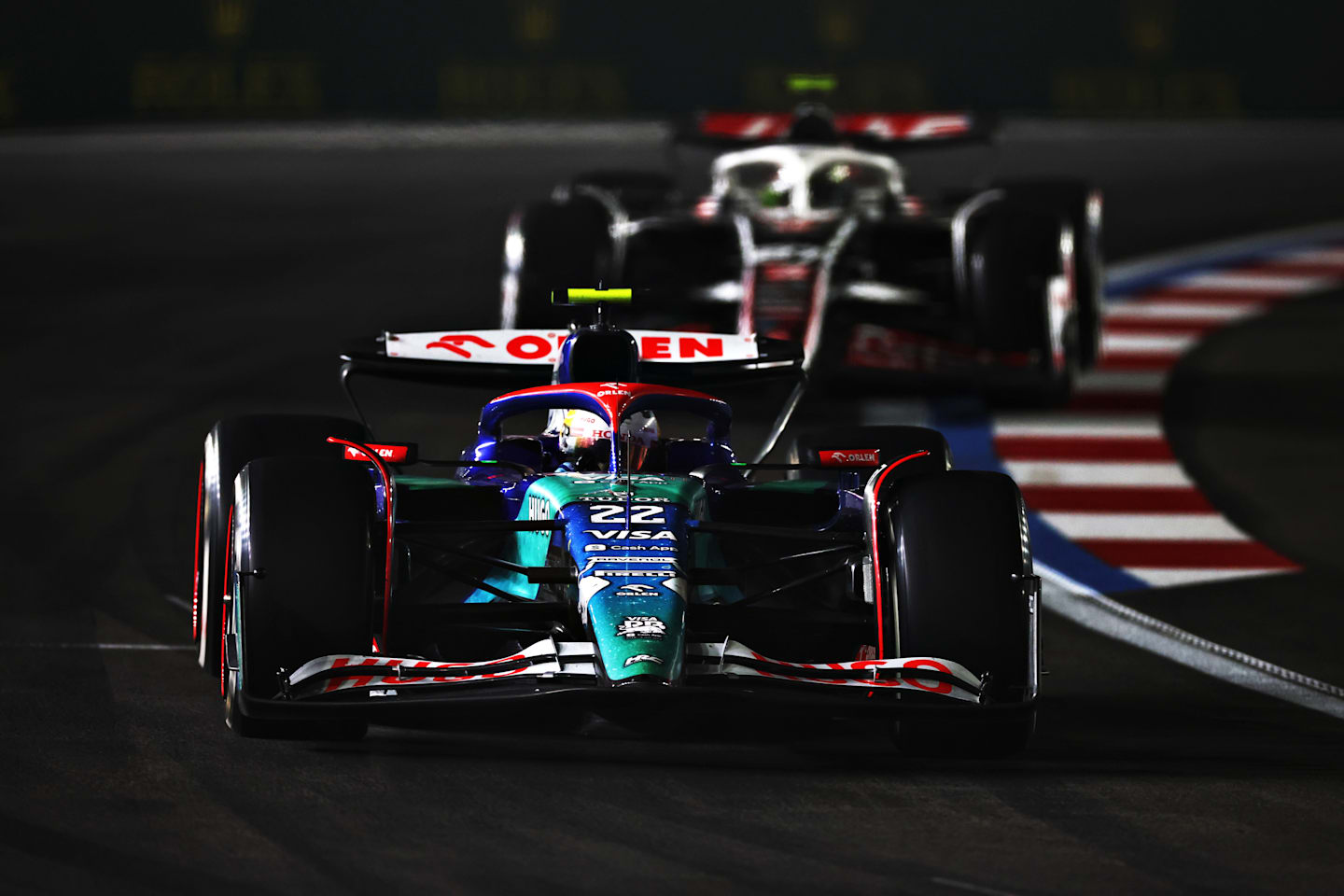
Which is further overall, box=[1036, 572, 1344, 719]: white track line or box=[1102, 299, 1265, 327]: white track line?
box=[1102, 299, 1265, 327]: white track line

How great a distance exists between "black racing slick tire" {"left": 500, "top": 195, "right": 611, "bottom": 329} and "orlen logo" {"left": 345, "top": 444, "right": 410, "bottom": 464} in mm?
5791

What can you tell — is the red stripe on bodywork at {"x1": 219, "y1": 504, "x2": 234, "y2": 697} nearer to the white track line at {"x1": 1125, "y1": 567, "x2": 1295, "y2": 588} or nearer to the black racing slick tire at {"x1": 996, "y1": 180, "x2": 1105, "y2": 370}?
the white track line at {"x1": 1125, "y1": 567, "x2": 1295, "y2": 588}

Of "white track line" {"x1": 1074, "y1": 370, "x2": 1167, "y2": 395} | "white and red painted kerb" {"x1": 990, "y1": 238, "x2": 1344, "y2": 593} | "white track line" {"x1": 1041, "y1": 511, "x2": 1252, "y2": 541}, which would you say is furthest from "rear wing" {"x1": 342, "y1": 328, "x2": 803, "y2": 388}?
"white track line" {"x1": 1074, "y1": 370, "x2": 1167, "y2": 395}

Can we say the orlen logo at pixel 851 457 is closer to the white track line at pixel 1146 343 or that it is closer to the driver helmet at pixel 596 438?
the driver helmet at pixel 596 438

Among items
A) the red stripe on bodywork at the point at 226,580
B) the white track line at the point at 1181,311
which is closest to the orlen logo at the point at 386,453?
the red stripe on bodywork at the point at 226,580

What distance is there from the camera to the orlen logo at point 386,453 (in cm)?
700

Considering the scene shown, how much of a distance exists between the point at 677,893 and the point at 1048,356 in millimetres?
8041

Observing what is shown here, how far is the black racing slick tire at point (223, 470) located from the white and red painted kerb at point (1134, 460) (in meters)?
3.21

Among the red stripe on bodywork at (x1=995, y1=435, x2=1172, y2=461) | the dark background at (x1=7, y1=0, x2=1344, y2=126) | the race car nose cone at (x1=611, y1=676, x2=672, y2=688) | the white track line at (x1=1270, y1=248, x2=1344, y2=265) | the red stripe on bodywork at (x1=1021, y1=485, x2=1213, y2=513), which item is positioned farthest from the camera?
the dark background at (x1=7, y1=0, x2=1344, y2=126)

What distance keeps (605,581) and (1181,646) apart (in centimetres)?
261

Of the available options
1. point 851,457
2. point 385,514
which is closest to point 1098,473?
point 851,457

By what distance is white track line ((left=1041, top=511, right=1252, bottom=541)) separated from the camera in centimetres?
1014

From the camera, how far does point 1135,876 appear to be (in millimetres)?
5402

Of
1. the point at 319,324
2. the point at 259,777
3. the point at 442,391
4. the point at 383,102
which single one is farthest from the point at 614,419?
the point at 383,102
